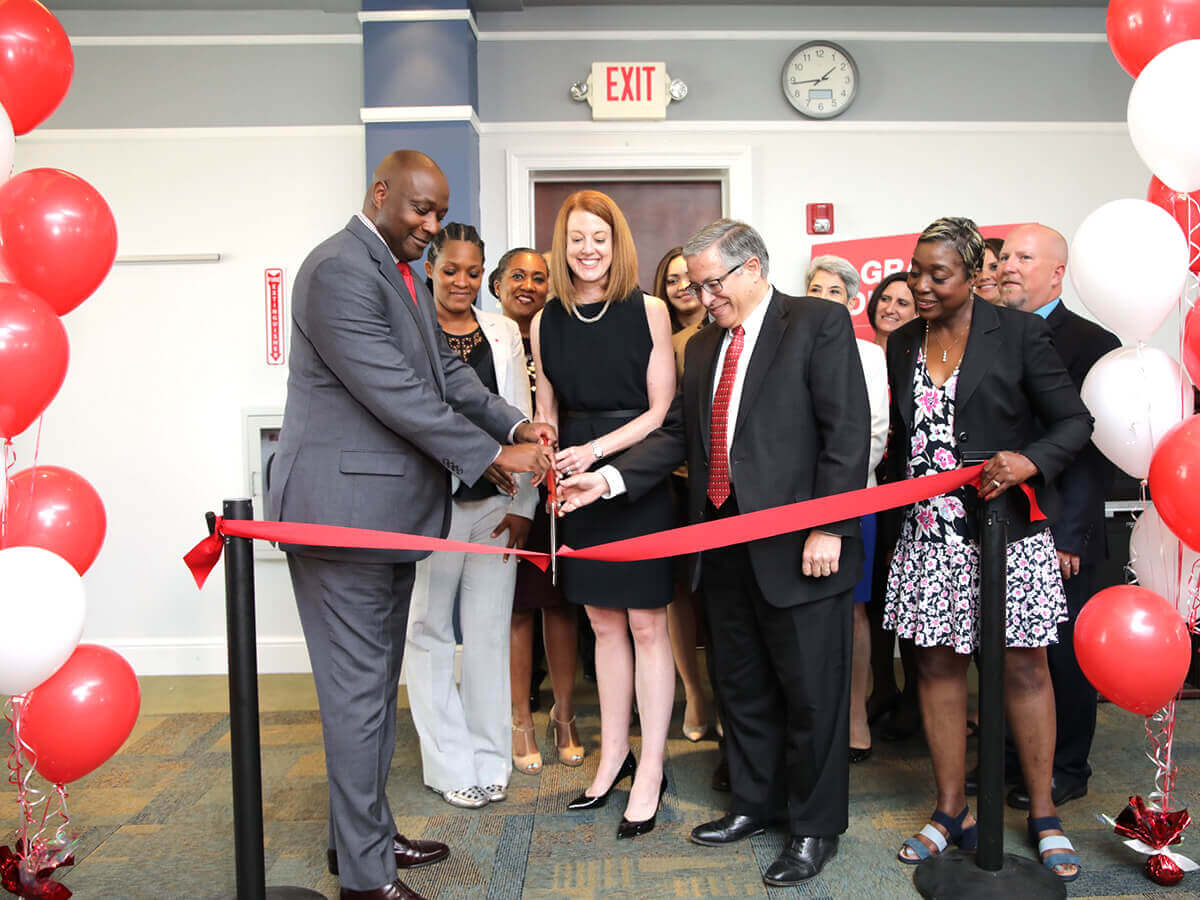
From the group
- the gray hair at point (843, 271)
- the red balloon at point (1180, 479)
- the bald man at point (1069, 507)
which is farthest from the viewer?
the gray hair at point (843, 271)

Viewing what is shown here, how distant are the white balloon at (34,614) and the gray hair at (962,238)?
6.93 feet

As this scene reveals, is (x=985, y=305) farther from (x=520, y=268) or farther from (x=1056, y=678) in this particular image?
(x=520, y=268)

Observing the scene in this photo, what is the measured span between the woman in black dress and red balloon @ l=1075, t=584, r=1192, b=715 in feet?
3.62

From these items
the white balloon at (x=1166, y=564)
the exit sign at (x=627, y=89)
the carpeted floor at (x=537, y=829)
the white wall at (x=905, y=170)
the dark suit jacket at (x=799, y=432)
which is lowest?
the carpeted floor at (x=537, y=829)

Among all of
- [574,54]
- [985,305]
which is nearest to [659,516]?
[985,305]

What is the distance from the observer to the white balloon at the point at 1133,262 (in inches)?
86.1

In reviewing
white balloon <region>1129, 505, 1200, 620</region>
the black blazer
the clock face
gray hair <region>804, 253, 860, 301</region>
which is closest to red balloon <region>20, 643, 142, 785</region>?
the black blazer

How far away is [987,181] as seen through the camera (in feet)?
15.4

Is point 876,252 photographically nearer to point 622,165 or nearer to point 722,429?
point 622,165

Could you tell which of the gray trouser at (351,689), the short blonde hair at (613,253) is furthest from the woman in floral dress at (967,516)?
the gray trouser at (351,689)

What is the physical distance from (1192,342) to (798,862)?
1.57 m

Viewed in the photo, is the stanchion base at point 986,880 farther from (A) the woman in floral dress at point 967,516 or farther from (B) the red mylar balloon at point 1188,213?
(B) the red mylar balloon at point 1188,213

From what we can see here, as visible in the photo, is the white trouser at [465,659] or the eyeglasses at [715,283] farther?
the white trouser at [465,659]

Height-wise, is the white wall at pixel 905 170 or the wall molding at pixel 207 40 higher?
the wall molding at pixel 207 40
